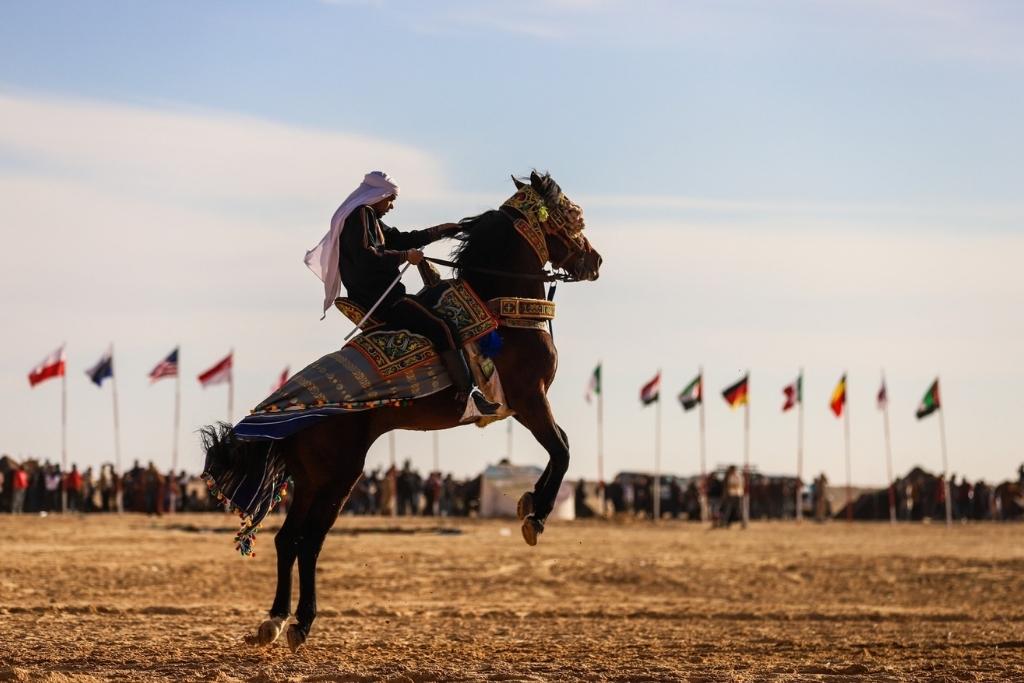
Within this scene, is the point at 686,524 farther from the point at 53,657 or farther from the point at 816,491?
the point at 53,657

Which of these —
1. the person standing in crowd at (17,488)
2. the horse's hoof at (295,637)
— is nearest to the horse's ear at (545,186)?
the horse's hoof at (295,637)

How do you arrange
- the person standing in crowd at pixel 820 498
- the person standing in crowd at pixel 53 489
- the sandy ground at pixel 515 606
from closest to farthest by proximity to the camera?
the sandy ground at pixel 515 606 → the person standing in crowd at pixel 53 489 → the person standing in crowd at pixel 820 498

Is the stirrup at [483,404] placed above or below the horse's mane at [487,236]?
below

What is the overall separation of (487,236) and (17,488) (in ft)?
121

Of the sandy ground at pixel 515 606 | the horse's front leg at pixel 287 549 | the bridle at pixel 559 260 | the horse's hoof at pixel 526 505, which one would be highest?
the bridle at pixel 559 260

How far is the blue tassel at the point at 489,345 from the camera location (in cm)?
1270

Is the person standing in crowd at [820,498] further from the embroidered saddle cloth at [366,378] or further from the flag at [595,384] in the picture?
the embroidered saddle cloth at [366,378]

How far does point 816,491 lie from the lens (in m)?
61.9

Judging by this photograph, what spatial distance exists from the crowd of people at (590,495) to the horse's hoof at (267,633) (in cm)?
3354

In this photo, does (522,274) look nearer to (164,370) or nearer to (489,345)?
(489,345)

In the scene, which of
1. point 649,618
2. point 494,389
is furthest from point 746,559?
point 494,389

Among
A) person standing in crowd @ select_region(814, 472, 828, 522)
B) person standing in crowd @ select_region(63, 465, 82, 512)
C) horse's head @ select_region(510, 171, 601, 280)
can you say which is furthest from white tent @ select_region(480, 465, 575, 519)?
horse's head @ select_region(510, 171, 601, 280)

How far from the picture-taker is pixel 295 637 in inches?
491

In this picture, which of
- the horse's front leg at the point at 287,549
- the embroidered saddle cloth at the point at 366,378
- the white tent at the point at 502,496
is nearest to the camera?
the embroidered saddle cloth at the point at 366,378
